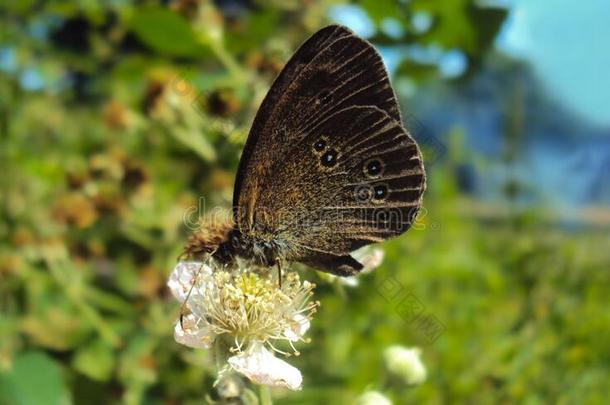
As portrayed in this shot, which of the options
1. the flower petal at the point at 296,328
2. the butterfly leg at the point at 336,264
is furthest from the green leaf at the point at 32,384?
the butterfly leg at the point at 336,264

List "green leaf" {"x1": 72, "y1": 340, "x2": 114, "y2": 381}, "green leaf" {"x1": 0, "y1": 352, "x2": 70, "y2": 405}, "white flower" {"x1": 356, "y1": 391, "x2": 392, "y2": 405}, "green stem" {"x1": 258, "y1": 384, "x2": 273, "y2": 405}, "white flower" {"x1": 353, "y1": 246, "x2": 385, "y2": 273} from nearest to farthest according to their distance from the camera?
"green stem" {"x1": 258, "y1": 384, "x2": 273, "y2": 405}
"white flower" {"x1": 356, "y1": 391, "x2": 392, "y2": 405}
"white flower" {"x1": 353, "y1": 246, "x2": 385, "y2": 273}
"green leaf" {"x1": 0, "y1": 352, "x2": 70, "y2": 405}
"green leaf" {"x1": 72, "y1": 340, "x2": 114, "y2": 381}

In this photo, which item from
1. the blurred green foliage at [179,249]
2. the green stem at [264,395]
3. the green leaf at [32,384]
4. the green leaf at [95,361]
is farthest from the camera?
the blurred green foliage at [179,249]

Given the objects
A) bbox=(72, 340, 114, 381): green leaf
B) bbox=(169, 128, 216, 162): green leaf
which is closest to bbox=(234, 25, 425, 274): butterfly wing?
bbox=(169, 128, 216, 162): green leaf

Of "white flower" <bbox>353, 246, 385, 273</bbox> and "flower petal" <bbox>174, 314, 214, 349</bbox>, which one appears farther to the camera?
"white flower" <bbox>353, 246, 385, 273</bbox>

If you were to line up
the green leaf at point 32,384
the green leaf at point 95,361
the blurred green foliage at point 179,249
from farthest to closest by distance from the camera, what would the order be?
the blurred green foliage at point 179,249, the green leaf at point 95,361, the green leaf at point 32,384

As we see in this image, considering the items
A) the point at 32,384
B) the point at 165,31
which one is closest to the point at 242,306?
the point at 32,384

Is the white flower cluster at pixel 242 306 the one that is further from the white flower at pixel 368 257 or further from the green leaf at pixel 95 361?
the green leaf at pixel 95 361

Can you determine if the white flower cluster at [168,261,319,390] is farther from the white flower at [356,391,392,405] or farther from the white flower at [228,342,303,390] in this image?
the white flower at [356,391,392,405]
